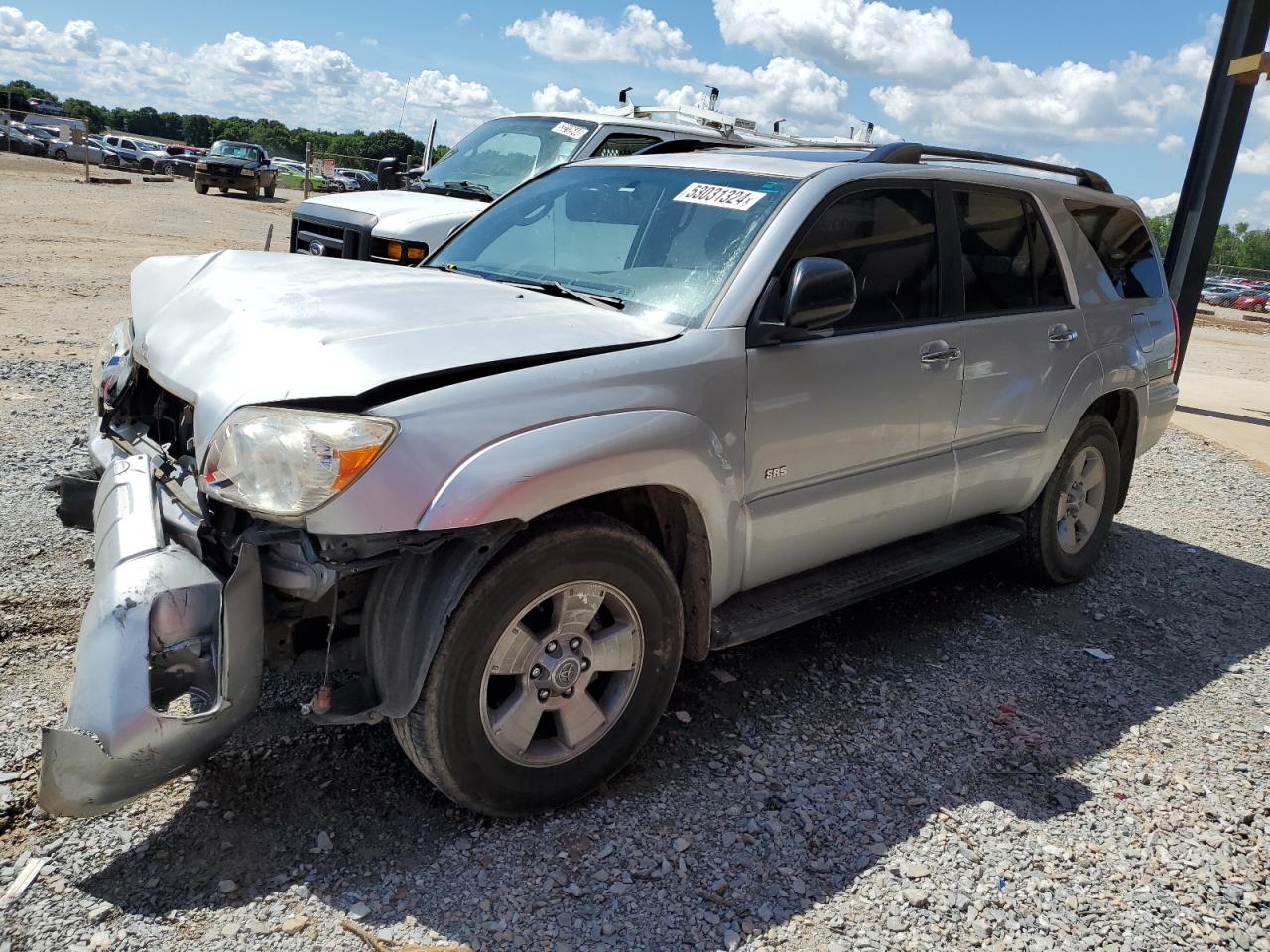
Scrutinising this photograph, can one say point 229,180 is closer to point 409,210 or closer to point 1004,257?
point 409,210

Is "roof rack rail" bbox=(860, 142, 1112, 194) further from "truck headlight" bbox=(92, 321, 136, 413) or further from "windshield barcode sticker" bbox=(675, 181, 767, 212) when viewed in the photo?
"truck headlight" bbox=(92, 321, 136, 413)

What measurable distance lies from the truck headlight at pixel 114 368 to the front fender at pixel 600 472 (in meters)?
1.52

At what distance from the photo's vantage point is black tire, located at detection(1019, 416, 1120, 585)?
486cm

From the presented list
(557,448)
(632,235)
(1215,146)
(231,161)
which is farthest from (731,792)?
(231,161)

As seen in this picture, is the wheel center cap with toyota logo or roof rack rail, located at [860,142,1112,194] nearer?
the wheel center cap with toyota logo

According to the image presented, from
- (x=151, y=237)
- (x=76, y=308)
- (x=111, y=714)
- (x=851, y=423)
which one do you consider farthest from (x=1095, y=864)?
(x=151, y=237)

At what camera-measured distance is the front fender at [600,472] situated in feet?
8.32

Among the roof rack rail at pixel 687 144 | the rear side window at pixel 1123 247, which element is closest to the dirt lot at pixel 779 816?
the rear side window at pixel 1123 247

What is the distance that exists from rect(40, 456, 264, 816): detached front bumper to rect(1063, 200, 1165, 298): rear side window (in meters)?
4.15

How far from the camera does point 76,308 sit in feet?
34.7

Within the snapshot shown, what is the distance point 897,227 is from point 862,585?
53.9 inches

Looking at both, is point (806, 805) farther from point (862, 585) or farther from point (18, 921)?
point (18, 921)

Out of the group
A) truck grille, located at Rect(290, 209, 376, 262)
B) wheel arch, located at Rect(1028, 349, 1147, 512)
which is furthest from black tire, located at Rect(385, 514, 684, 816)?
truck grille, located at Rect(290, 209, 376, 262)

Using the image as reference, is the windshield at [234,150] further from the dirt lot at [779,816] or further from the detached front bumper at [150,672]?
the detached front bumper at [150,672]
